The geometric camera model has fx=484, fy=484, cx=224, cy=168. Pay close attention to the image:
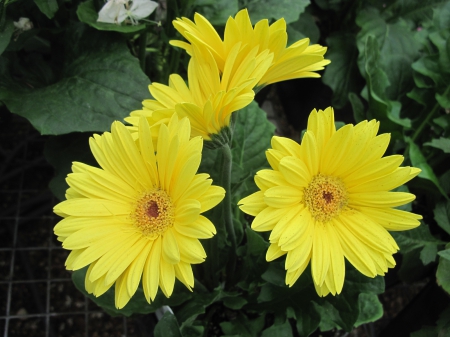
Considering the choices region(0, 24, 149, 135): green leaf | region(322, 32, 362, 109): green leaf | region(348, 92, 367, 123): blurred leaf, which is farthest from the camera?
region(322, 32, 362, 109): green leaf

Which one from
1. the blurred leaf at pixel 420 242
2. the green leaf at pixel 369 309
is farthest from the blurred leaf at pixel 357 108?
the green leaf at pixel 369 309

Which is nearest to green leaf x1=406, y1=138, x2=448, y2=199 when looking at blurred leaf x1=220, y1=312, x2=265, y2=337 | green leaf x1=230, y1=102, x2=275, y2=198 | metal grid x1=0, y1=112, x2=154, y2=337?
green leaf x1=230, y1=102, x2=275, y2=198

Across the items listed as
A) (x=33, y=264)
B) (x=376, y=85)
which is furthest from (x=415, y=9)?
(x=33, y=264)

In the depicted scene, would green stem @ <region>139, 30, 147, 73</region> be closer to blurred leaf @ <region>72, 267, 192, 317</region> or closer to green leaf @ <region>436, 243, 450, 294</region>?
blurred leaf @ <region>72, 267, 192, 317</region>

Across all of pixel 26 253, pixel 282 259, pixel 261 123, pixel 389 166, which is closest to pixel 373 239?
pixel 389 166

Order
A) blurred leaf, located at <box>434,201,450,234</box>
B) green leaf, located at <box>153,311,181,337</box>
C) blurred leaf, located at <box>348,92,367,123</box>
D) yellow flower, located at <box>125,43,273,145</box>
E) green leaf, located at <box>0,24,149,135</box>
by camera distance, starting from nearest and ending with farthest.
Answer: yellow flower, located at <box>125,43,273,145</box> < green leaf, located at <box>153,311,181,337</box> < green leaf, located at <box>0,24,149,135</box> < blurred leaf, located at <box>434,201,450,234</box> < blurred leaf, located at <box>348,92,367,123</box>

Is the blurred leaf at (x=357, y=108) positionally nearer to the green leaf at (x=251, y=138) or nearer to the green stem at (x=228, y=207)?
the green leaf at (x=251, y=138)

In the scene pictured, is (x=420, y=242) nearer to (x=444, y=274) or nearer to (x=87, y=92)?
(x=444, y=274)
